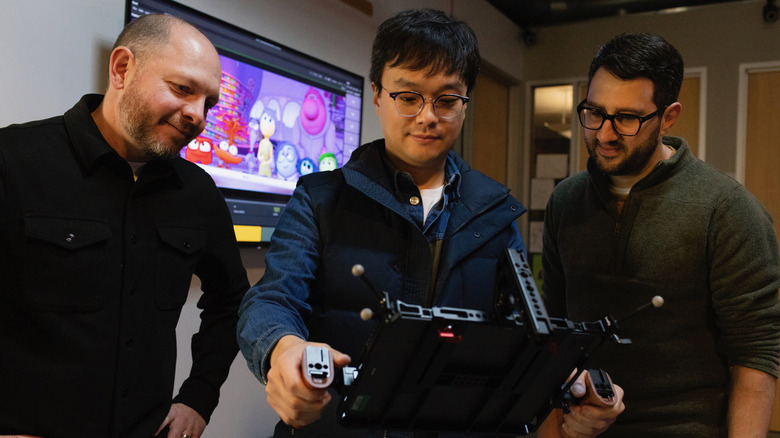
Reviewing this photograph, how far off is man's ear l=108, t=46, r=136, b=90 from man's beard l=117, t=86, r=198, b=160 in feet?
0.15

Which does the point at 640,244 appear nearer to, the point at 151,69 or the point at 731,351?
the point at 731,351

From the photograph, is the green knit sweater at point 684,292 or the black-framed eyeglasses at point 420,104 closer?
the black-framed eyeglasses at point 420,104

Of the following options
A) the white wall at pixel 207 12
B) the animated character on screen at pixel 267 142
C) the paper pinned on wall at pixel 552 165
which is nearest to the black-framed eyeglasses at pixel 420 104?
the white wall at pixel 207 12

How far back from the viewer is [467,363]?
33.9 inches

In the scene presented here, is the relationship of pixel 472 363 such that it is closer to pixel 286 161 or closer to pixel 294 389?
pixel 294 389

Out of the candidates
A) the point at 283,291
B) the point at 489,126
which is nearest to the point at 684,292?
the point at 283,291

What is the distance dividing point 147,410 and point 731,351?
1.37 meters

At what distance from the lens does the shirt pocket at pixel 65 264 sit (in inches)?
52.5

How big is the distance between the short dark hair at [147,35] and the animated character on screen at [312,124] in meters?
1.45

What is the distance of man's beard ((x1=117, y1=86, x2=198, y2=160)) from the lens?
148 centimetres

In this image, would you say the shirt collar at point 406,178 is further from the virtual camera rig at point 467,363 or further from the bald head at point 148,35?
the bald head at point 148,35

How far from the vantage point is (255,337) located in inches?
39.6

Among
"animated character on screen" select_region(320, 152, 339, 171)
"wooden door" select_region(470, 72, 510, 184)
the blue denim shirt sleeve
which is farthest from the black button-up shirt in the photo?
"wooden door" select_region(470, 72, 510, 184)

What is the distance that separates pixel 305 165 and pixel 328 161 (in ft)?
0.62
